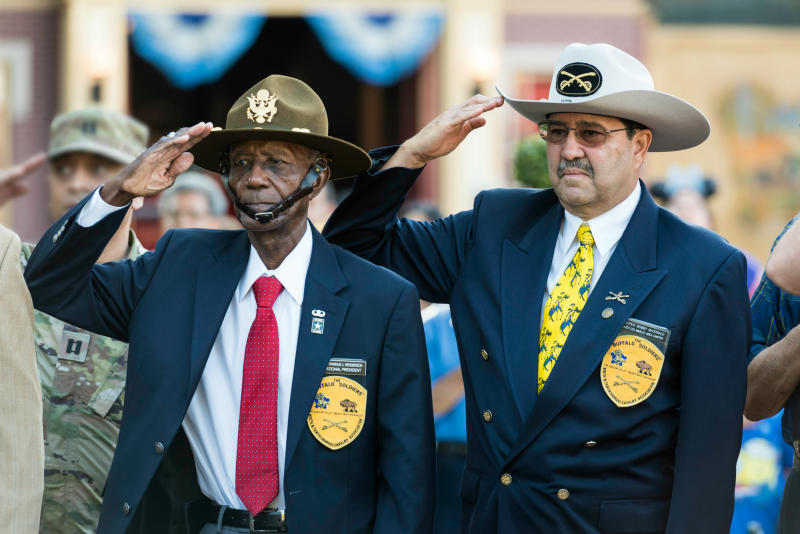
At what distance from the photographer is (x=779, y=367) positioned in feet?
9.32

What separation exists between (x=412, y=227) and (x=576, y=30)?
1178 centimetres

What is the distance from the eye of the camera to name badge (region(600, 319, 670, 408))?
265 cm

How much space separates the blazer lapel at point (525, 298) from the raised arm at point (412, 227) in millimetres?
229

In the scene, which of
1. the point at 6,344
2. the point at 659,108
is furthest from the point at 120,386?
the point at 659,108

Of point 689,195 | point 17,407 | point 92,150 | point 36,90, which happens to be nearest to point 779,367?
point 17,407

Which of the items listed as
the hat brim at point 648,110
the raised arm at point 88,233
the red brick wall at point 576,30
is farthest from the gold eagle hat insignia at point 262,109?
the red brick wall at point 576,30

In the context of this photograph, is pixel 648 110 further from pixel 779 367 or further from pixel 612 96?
pixel 779 367

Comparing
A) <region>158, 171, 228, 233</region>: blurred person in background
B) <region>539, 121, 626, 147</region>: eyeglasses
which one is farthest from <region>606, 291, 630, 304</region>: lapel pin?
<region>158, 171, 228, 233</region>: blurred person in background

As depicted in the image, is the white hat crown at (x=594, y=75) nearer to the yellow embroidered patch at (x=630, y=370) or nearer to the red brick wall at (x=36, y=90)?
the yellow embroidered patch at (x=630, y=370)

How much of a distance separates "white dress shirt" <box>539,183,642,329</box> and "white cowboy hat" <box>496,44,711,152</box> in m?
0.25

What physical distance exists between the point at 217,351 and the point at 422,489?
74 cm

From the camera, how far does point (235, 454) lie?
2650 millimetres

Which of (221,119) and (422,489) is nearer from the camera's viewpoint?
(422,489)

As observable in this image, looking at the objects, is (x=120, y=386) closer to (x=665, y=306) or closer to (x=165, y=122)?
(x=665, y=306)
